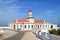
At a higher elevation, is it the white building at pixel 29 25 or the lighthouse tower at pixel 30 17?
the lighthouse tower at pixel 30 17

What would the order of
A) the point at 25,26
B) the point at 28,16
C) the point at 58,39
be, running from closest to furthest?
1. the point at 58,39
2. the point at 25,26
3. the point at 28,16

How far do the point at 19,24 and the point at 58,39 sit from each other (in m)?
62.6

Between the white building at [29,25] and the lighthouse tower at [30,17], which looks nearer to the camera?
the white building at [29,25]

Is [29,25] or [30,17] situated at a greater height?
[30,17]

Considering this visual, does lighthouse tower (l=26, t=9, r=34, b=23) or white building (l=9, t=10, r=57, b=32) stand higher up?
lighthouse tower (l=26, t=9, r=34, b=23)

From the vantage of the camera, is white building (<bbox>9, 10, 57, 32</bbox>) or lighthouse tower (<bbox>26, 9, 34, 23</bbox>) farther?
lighthouse tower (<bbox>26, 9, 34, 23</bbox>)

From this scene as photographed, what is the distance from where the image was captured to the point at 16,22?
72.4 metres

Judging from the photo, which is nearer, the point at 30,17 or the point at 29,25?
the point at 29,25

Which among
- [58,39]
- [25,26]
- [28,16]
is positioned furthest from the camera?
[28,16]

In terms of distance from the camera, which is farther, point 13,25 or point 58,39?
point 13,25

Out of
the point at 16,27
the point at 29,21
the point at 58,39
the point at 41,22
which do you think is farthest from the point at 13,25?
the point at 58,39

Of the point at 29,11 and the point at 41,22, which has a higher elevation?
the point at 29,11

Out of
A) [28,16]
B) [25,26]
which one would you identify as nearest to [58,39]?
[25,26]

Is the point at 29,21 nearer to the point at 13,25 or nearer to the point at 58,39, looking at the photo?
the point at 13,25
